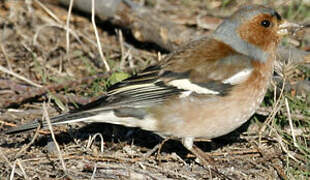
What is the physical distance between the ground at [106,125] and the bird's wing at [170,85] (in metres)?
0.31

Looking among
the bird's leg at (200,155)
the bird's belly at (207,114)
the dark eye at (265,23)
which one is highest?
the dark eye at (265,23)

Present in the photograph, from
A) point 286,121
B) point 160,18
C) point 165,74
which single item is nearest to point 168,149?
point 165,74

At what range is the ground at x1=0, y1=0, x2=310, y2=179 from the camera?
4285mm

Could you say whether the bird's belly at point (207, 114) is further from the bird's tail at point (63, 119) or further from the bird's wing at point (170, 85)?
the bird's tail at point (63, 119)

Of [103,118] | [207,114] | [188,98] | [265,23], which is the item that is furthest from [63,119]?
[265,23]

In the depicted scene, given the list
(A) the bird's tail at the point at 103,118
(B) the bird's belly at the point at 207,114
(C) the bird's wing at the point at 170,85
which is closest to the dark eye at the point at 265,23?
(C) the bird's wing at the point at 170,85

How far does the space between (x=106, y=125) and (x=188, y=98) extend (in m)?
1.17

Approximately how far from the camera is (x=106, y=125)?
17.2 ft

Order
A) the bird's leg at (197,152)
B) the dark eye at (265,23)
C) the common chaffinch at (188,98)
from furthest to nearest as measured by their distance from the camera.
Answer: the dark eye at (265,23)
the bird's leg at (197,152)
the common chaffinch at (188,98)

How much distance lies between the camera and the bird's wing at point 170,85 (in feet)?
14.4

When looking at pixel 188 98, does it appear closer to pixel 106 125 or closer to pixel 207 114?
pixel 207 114

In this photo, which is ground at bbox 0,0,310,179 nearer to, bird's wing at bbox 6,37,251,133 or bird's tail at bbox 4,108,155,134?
bird's tail at bbox 4,108,155,134

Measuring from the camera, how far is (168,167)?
445 cm

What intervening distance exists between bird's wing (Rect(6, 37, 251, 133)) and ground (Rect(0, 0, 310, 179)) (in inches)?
12.3
